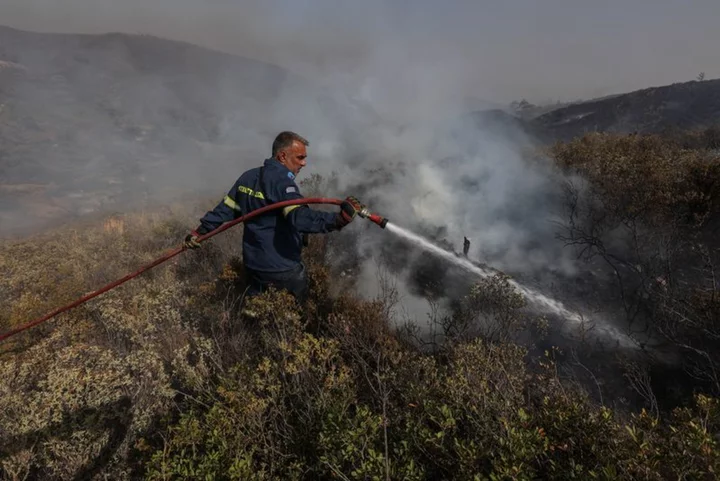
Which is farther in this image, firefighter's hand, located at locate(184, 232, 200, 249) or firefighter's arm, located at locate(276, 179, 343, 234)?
firefighter's hand, located at locate(184, 232, 200, 249)

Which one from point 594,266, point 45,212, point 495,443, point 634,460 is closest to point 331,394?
point 495,443

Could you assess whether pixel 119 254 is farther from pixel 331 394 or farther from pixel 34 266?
pixel 331 394

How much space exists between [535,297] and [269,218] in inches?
248

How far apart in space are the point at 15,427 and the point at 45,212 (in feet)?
76.5

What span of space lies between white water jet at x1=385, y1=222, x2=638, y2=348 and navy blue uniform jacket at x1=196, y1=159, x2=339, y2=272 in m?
4.01

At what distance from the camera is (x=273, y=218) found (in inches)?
132

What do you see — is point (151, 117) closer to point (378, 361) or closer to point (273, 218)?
point (273, 218)

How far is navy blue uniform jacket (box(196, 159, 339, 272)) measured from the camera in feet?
10.3

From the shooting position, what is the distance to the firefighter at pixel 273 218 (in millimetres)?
3268

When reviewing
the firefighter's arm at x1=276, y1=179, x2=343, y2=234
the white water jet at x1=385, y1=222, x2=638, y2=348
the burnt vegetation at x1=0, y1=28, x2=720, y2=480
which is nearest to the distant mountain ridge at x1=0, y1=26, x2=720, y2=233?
the burnt vegetation at x1=0, y1=28, x2=720, y2=480

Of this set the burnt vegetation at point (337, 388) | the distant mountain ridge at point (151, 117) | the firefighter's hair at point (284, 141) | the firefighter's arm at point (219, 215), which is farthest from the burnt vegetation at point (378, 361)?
the distant mountain ridge at point (151, 117)

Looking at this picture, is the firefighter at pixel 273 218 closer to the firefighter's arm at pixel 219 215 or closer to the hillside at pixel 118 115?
the firefighter's arm at pixel 219 215

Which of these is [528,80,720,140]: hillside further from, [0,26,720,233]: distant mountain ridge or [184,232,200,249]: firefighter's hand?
[184,232,200,249]: firefighter's hand

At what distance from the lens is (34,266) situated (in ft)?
27.7
